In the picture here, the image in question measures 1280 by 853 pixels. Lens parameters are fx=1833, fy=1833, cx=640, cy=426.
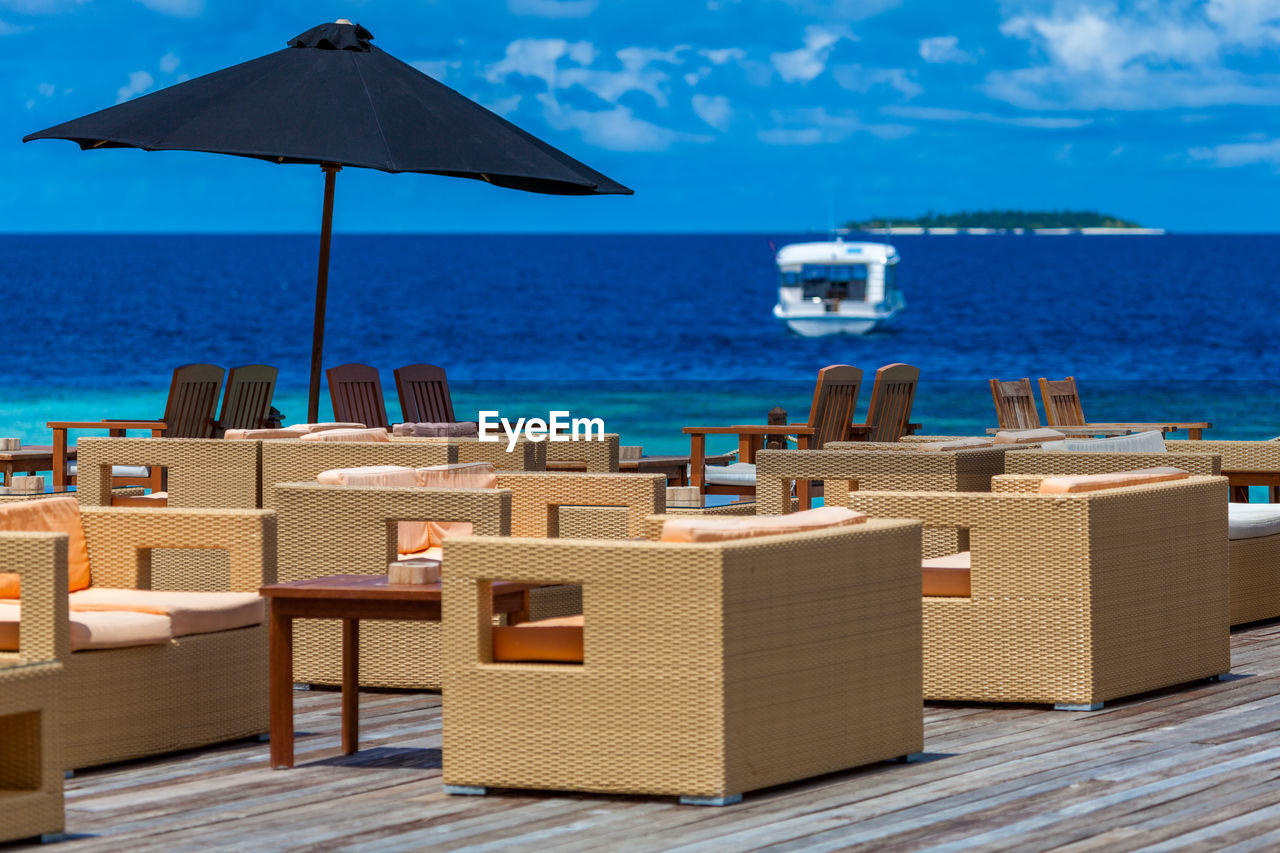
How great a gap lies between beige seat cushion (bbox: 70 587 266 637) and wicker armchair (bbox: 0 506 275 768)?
3cm

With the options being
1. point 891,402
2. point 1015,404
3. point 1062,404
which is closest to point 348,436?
point 891,402

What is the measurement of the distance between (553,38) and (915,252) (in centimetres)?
4007

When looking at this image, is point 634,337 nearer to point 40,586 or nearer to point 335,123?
point 335,123

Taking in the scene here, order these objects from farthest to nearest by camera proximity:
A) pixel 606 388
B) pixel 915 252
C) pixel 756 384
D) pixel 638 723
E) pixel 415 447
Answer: pixel 915 252, pixel 756 384, pixel 606 388, pixel 415 447, pixel 638 723

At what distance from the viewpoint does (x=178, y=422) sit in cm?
974

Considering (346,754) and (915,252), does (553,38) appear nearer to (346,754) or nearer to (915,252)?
(915,252)

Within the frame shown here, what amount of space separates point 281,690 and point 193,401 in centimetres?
573

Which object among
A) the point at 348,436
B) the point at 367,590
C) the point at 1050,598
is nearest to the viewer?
the point at 367,590

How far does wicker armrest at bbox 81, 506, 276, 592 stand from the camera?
15.9 feet

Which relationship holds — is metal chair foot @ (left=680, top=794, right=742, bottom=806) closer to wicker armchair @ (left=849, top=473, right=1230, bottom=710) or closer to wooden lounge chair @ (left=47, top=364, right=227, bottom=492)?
wicker armchair @ (left=849, top=473, right=1230, bottom=710)

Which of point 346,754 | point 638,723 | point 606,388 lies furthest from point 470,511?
point 606,388

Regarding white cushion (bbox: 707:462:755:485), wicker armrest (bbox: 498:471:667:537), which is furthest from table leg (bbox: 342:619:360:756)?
white cushion (bbox: 707:462:755:485)

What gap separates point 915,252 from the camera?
4498 inches

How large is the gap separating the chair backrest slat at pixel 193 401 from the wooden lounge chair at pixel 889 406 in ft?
11.4
